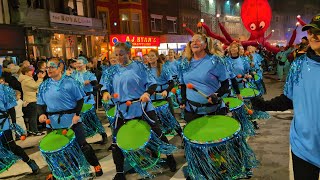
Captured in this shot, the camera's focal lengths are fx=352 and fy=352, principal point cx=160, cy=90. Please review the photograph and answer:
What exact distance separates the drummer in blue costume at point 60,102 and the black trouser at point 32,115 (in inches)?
161

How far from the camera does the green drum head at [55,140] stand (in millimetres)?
4477

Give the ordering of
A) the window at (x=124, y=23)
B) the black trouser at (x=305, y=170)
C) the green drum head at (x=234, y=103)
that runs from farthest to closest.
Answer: the window at (x=124, y=23), the green drum head at (x=234, y=103), the black trouser at (x=305, y=170)

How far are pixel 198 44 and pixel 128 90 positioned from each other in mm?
1201

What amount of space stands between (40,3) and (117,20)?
9.04 m

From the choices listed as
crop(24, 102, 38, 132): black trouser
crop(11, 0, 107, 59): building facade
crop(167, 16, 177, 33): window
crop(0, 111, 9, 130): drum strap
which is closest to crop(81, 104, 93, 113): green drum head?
crop(0, 111, 9, 130): drum strap

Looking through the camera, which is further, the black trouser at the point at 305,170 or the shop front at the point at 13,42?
the shop front at the point at 13,42

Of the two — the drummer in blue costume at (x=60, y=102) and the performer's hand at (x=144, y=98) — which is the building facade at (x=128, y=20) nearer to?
the drummer in blue costume at (x=60, y=102)

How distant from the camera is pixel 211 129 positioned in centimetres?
388

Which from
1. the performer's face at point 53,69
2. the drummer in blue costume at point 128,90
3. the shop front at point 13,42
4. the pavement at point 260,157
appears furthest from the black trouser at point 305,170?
the shop front at point 13,42

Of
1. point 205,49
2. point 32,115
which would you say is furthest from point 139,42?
point 205,49

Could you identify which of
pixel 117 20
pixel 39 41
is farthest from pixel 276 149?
pixel 117 20

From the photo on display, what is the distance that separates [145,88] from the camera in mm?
5020

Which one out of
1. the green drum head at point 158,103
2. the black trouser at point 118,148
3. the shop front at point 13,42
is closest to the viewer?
the black trouser at point 118,148

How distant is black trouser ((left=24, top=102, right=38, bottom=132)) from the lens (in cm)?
876
